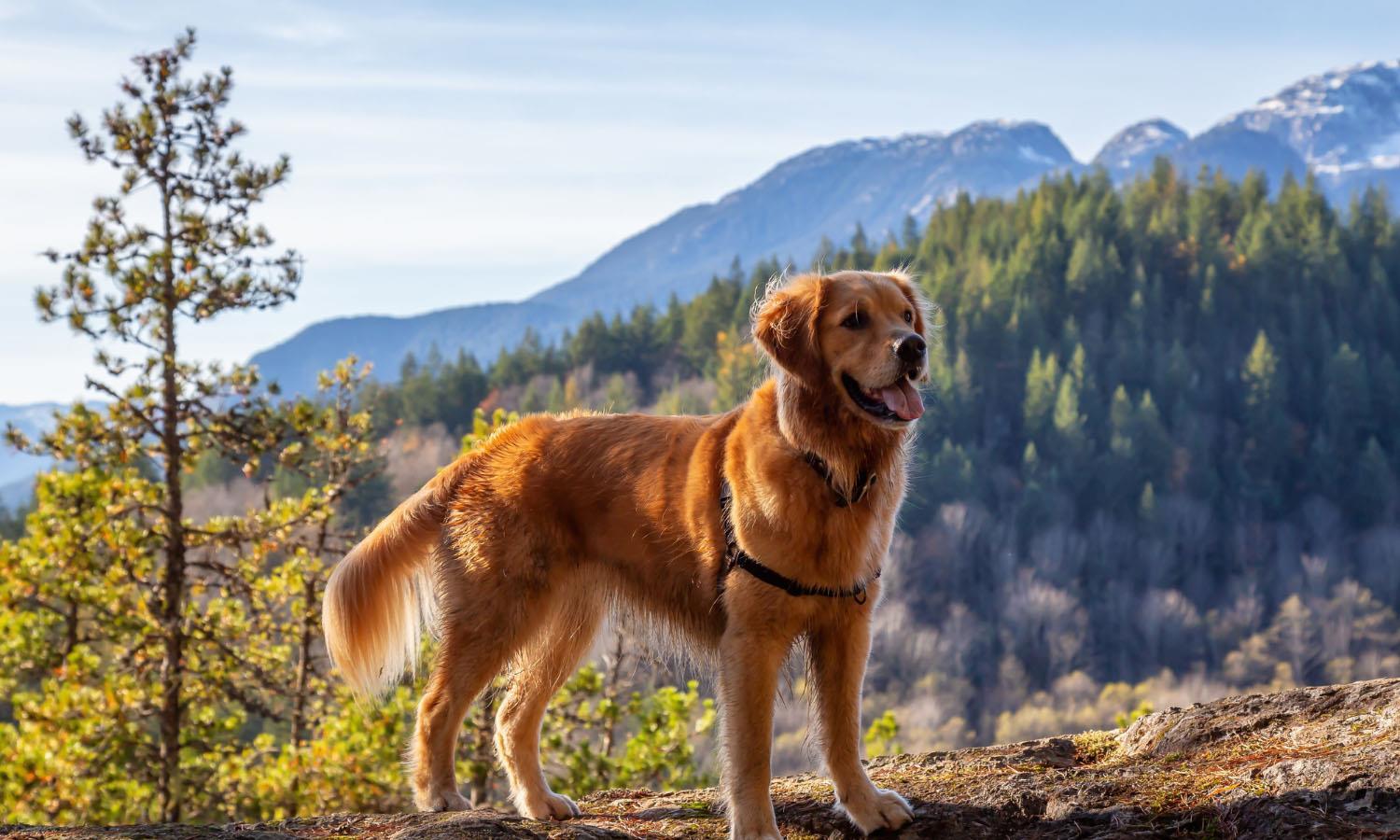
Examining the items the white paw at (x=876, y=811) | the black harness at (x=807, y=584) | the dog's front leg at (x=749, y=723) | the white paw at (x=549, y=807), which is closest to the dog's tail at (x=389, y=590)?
the white paw at (x=549, y=807)

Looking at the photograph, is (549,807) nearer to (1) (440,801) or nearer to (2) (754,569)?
(1) (440,801)

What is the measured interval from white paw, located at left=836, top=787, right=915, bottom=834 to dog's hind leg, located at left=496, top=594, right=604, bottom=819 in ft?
4.19

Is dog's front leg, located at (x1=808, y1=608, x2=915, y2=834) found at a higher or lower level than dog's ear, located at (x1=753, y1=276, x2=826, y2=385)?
lower

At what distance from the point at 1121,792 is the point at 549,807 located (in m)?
2.21

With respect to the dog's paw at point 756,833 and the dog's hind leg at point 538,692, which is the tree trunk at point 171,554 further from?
the dog's paw at point 756,833

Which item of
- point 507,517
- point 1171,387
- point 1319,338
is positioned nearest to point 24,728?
point 507,517

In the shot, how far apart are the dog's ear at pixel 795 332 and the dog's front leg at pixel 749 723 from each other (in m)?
0.90

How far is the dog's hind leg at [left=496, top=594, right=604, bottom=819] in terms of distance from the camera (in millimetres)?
5078

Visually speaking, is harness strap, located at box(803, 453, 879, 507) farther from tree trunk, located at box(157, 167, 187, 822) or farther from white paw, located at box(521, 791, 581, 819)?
tree trunk, located at box(157, 167, 187, 822)

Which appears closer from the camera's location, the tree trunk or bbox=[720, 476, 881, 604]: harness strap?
bbox=[720, 476, 881, 604]: harness strap

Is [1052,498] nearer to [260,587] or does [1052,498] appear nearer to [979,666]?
[979,666]

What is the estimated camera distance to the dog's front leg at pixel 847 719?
431 cm

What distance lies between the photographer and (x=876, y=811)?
14.1ft

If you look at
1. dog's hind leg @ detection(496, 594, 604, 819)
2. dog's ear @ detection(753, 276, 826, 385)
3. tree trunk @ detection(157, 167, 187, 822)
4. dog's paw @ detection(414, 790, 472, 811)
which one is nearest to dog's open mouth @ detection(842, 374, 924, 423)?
dog's ear @ detection(753, 276, 826, 385)
